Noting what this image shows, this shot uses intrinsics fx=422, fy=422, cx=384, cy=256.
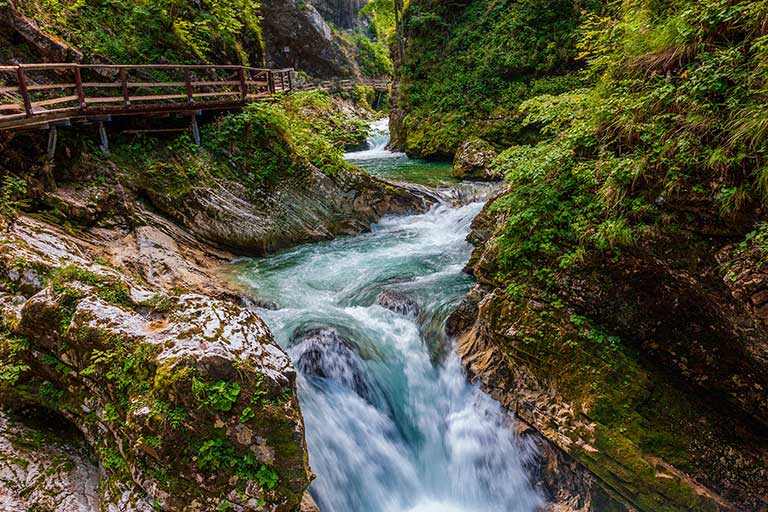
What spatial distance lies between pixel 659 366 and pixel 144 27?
509 inches

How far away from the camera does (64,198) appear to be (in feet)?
24.2

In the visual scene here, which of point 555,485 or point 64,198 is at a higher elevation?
point 64,198

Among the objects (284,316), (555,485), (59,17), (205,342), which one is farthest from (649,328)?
(59,17)

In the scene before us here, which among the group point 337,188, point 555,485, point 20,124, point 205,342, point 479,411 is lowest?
point 555,485

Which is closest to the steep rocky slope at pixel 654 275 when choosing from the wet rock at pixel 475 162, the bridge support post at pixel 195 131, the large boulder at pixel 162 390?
the large boulder at pixel 162 390

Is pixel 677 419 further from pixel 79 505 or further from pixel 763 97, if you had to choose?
pixel 79 505

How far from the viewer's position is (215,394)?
3.71 meters

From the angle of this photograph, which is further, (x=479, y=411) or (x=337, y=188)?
(x=337, y=188)

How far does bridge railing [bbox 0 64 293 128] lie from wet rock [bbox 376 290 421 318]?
20.0 ft

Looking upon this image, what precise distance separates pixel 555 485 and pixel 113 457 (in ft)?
15.6

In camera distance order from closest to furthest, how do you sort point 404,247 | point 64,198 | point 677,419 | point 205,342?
point 205,342 < point 677,419 < point 64,198 < point 404,247

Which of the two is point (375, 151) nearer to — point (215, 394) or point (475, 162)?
point (475, 162)

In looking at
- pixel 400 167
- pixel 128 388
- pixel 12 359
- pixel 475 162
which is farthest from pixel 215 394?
pixel 400 167

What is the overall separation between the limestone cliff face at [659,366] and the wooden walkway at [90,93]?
8251mm
